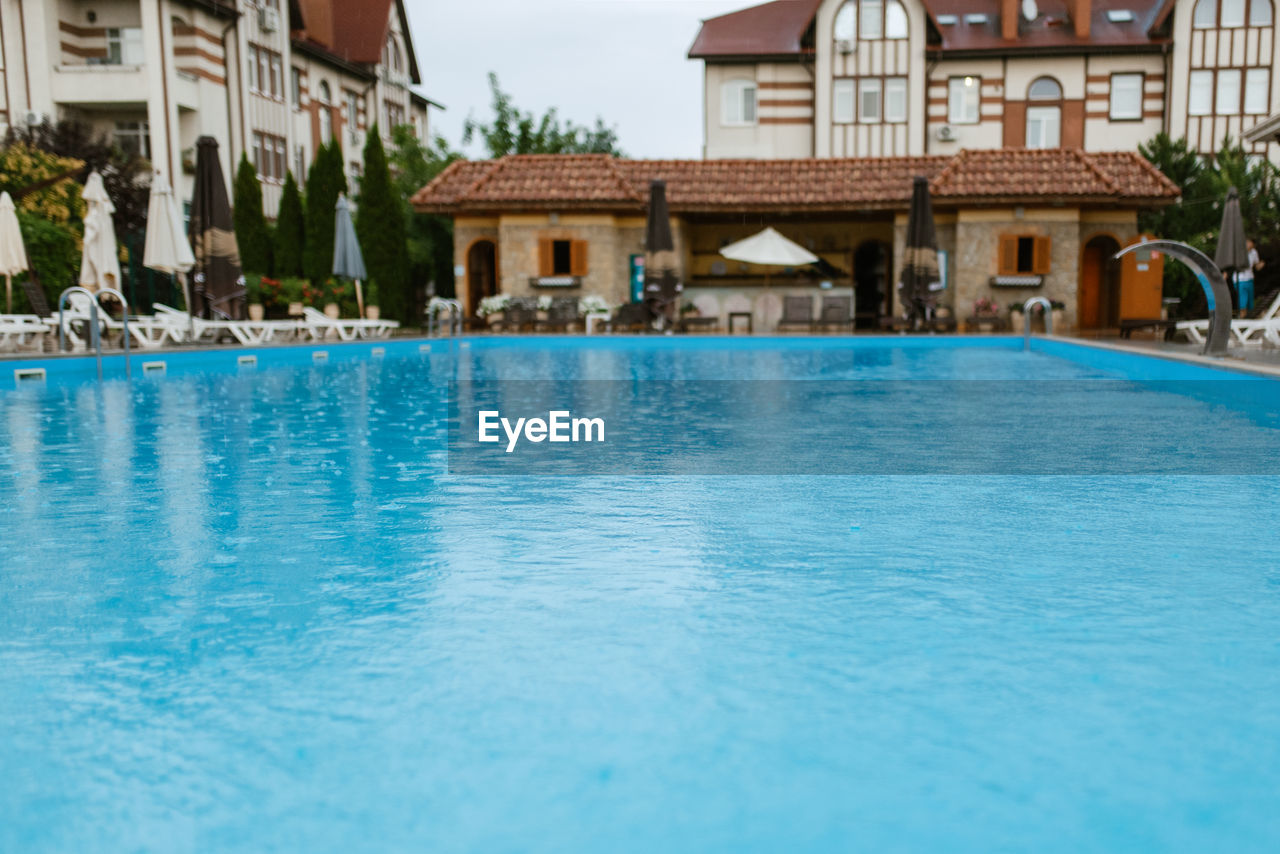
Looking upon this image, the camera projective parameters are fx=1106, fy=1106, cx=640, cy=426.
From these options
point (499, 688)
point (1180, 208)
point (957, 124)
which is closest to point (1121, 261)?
point (1180, 208)

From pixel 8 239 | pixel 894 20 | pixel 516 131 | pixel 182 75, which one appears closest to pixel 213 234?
pixel 8 239

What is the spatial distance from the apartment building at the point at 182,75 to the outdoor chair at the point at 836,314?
14.2 m

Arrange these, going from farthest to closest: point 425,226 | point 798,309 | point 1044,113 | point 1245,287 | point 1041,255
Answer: point 1044,113 → point 425,226 → point 798,309 → point 1041,255 → point 1245,287

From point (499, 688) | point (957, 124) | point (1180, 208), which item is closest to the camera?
point (499, 688)

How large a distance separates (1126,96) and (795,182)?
502 inches

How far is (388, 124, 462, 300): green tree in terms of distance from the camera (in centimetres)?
2848

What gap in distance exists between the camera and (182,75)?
88.4ft

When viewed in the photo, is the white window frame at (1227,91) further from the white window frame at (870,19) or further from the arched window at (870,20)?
the white window frame at (870,19)

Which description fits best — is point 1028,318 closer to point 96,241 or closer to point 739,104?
point 96,241

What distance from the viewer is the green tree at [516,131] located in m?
34.9

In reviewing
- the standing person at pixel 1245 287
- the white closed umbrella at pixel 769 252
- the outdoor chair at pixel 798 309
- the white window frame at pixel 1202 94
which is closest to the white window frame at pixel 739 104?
the white closed umbrella at pixel 769 252

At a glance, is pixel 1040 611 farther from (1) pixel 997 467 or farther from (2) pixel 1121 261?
(2) pixel 1121 261

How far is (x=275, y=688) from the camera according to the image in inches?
116

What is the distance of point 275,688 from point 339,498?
108 inches
